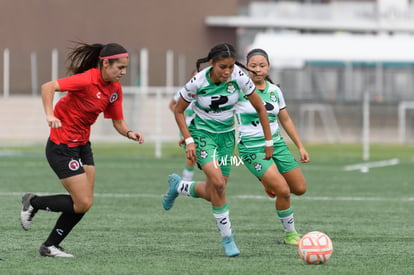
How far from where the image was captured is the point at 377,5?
49.2 metres

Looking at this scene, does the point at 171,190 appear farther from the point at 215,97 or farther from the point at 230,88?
the point at 230,88

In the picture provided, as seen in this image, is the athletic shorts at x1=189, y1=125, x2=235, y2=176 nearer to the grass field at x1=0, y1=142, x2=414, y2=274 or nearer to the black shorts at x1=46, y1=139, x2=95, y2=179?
the grass field at x1=0, y1=142, x2=414, y2=274

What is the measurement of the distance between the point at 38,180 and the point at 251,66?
8.36 metres

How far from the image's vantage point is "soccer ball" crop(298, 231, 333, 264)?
27.1 feet

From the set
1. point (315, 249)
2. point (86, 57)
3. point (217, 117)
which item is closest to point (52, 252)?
point (86, 57)

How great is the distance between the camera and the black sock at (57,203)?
28.3 feet

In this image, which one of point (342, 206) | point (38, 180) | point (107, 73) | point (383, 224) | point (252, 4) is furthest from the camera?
point (252, 4)

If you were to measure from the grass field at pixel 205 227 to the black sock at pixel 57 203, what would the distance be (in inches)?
16.6

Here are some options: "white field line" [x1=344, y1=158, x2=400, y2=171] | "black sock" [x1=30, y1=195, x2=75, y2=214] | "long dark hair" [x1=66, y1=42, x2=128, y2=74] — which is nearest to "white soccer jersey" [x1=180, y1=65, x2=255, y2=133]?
"long dark hair" [x1=66, y1=42, x2=128, y2=74]

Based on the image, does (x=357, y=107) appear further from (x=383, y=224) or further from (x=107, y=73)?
(x=107, y=73)

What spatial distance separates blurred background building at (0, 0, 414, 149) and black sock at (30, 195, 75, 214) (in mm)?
18575

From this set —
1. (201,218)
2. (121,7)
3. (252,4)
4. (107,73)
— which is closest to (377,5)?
(252,4)

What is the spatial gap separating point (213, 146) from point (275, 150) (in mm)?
1106

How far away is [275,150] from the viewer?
1015 cm
